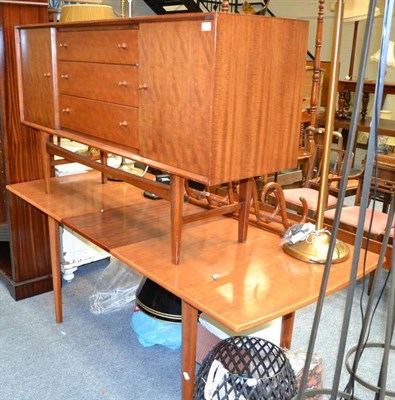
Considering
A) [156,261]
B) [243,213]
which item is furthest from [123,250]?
[243,213]

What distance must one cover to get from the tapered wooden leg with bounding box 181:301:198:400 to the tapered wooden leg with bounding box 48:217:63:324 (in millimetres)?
1043

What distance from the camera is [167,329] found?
2.29 metres

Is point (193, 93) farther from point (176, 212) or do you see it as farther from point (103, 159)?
point (103, 159)

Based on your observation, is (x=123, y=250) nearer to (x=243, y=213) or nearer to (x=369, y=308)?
(x=243, y=213)

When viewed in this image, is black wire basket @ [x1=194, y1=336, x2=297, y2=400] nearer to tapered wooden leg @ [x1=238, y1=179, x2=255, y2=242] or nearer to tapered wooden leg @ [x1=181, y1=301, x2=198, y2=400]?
tapered wooden leg @ [x1=181, y1=301, x2=198, y2=400]

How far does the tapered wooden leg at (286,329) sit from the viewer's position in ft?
6.42

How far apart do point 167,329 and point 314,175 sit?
1.78 metres

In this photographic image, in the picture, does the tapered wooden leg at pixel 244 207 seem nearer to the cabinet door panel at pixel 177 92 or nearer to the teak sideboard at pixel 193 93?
the teak sideboard at pixel 193 93

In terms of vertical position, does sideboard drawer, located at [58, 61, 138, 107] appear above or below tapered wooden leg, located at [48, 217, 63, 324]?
above

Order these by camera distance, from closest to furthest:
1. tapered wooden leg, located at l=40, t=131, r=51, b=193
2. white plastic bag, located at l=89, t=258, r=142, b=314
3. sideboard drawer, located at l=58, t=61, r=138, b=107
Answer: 1. sideboard drawer, located at l=58, t=61, r=138, b=107
2. tapered wooden leg, located at l=40, t=131, r=51, b=193
3. white plastic bag, located at l=89, t=258, r=142, b=314

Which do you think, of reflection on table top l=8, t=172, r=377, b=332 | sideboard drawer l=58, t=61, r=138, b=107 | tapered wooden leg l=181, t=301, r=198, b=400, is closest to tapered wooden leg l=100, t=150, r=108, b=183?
reflection on table top l=8, t=172, r=377, b=332

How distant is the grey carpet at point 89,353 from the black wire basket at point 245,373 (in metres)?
0.50

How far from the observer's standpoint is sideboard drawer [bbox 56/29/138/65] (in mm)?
1595

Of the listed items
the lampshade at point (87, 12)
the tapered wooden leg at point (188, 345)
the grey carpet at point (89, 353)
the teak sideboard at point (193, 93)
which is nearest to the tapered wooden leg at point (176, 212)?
the teak sideboard at point (193, 93)
